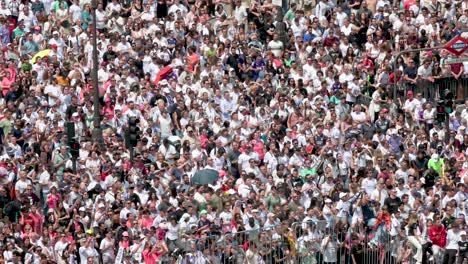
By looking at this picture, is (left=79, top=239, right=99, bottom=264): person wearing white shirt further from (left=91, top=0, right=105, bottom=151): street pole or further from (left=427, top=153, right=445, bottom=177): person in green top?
(left=427, top=153, right=445, bottom=177): person in green top

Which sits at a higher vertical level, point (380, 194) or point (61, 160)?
point (61, 160)

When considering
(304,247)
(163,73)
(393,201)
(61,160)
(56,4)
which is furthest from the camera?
(56,4)

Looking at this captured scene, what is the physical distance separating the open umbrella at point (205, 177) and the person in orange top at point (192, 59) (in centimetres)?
595

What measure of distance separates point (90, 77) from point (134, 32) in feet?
7.55

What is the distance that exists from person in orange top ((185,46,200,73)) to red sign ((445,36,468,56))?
6404 mm

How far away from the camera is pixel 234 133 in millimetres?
55938

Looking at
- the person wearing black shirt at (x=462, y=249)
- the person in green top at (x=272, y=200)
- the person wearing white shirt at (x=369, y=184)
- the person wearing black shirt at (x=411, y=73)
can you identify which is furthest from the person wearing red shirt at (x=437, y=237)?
the person wearing black shirt at (x=411, y=73)

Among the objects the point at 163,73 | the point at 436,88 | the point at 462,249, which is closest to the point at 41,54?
the point at 163,73

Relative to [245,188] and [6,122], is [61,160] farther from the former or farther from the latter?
[245,188]

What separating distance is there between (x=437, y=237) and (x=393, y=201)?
6.55 feet

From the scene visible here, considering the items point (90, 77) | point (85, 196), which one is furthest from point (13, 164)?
point (90, 77)

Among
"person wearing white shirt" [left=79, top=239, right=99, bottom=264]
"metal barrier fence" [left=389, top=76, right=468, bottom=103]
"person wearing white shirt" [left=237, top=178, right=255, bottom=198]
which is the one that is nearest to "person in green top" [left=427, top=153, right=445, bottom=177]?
"metal barrier fence" [left=389, top=76, right=468, bottom=103]

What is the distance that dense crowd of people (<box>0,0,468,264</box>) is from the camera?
50844 millimetres

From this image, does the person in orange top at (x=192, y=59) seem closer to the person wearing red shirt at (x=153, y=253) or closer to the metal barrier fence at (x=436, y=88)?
the metal barrier fence at (x=436, y=88)
